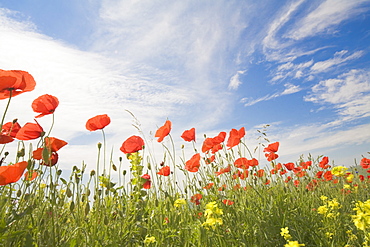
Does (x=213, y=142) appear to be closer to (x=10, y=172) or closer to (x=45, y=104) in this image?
(x=45, y=104)

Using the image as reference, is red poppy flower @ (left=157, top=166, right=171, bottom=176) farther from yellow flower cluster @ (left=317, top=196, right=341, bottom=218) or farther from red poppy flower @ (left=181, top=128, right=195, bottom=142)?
yellow flower cluster @ (left=317, top=196, right=341, bottom=218)

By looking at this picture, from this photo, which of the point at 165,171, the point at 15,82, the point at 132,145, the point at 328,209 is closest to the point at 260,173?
the point at 328,209

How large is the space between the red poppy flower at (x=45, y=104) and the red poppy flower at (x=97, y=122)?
0.50m

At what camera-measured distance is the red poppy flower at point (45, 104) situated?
1.97 meters

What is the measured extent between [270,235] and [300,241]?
11.7 inches

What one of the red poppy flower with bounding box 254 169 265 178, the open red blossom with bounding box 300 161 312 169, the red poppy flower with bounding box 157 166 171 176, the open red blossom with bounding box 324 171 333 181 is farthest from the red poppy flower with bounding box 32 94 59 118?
the open red blossom with bounding box 324 171 333 181

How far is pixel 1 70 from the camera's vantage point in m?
1.68

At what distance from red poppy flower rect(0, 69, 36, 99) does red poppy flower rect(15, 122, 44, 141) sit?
219mm

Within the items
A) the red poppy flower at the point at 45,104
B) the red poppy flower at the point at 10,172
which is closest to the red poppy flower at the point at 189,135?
the red poppy flower at the point at 45,104

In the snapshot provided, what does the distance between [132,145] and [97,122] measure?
15.4 inches

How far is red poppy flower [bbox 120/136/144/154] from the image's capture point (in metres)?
2.69

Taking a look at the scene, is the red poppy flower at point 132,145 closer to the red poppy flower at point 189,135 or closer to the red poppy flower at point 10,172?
the red poppy flower at point 189,135

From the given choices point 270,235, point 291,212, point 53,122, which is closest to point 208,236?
point 270,235

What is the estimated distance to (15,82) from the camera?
5.57ft
